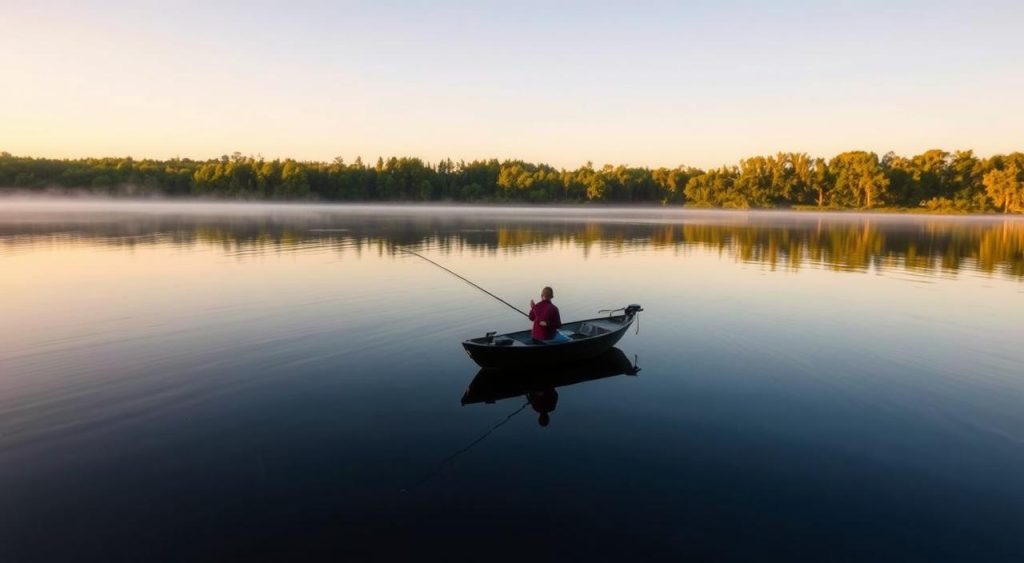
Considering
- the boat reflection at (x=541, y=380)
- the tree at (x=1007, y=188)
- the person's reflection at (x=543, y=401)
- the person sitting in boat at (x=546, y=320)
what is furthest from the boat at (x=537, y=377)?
the tree at (x=1007, y=188)

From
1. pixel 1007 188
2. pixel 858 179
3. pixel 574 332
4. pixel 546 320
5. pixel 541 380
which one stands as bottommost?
pixel 541 380

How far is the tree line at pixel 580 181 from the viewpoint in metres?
142

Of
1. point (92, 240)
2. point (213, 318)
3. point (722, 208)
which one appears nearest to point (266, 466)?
point (213, 318)

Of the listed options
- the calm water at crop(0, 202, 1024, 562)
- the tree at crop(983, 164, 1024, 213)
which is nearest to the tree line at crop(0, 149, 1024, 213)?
the tree at crop(983, 164, 1024, 213)

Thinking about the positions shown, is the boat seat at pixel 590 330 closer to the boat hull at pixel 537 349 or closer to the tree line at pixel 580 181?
the boat hull at pixel 537 349

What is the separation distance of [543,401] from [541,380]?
1407 millimetres

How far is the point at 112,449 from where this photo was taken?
30.0ft

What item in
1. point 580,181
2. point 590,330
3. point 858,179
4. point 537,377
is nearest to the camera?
point 537,377

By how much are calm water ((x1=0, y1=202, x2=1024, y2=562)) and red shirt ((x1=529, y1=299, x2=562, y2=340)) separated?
150cm

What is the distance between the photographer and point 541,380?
44.9 ft

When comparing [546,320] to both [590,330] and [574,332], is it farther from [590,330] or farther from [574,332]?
[590,330]

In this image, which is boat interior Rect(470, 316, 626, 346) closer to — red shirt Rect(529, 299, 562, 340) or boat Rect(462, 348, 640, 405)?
red shirt Rect(529, 299, 562, 340)

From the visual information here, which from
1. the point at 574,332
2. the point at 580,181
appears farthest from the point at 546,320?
the point at 580,181

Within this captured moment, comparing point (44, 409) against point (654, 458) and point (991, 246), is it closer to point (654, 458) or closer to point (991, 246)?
point (654, 458)
